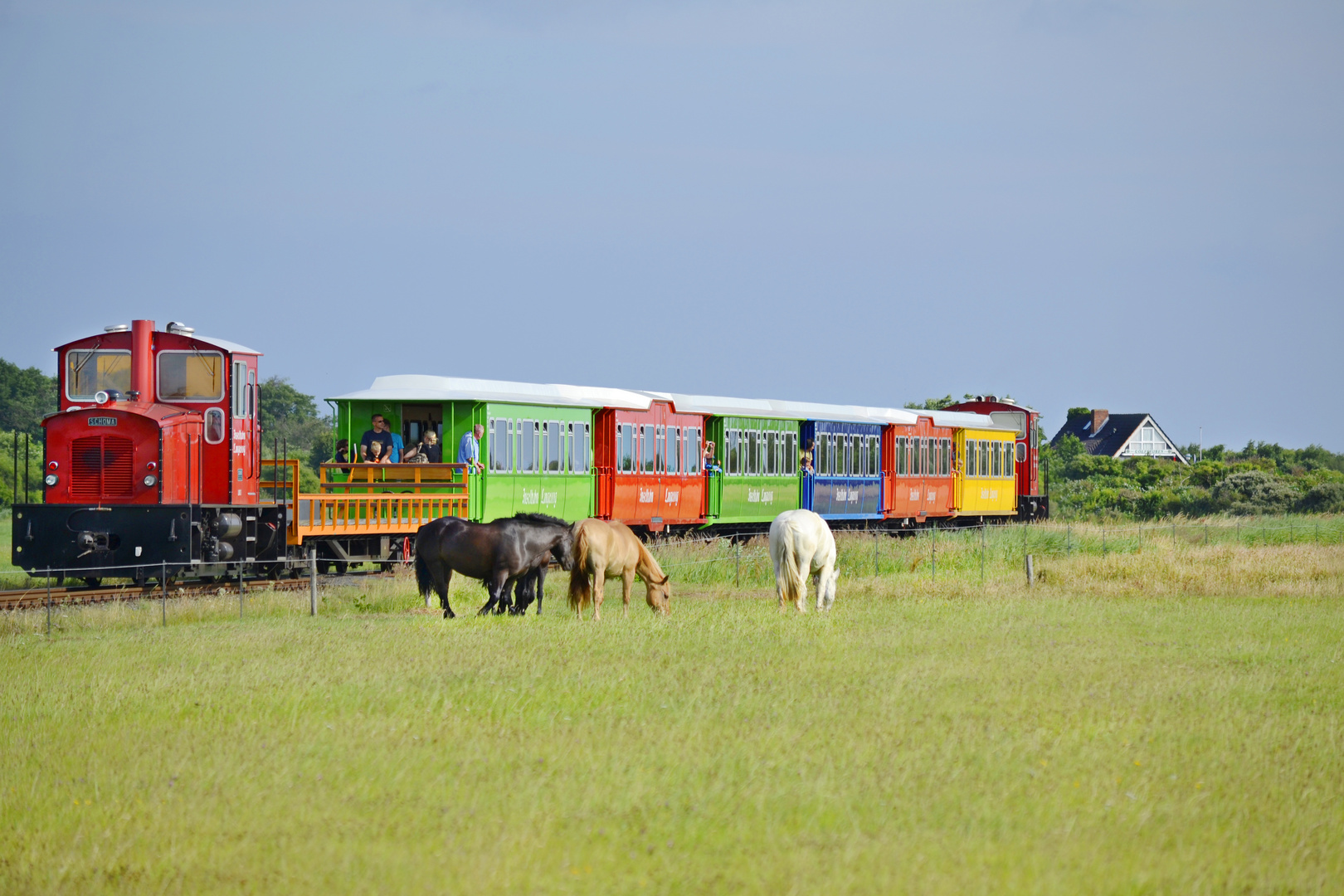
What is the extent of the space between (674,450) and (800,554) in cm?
1314

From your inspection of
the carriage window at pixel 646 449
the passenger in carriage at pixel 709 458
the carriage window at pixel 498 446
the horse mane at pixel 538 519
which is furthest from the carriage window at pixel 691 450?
the horse mane at pixel 538 519

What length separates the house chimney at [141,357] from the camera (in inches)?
842

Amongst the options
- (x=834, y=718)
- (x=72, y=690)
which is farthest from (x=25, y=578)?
(x=834, y=718)

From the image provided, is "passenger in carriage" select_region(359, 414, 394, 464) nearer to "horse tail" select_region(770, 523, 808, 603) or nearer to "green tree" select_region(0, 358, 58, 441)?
"horse tail" select_region(770, 523, 808, 603)

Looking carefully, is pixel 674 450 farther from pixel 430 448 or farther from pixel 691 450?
pixel 430 448

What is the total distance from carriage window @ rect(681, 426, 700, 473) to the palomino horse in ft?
45.3

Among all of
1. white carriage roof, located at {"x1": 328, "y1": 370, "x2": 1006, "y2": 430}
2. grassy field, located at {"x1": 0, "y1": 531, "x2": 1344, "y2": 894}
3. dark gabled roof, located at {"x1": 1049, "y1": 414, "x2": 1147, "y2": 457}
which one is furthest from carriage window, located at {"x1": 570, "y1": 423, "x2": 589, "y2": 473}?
dark gabled roof, located at {"x1": 1049, "y1": 414, "x2": 1147, "y2": 457}

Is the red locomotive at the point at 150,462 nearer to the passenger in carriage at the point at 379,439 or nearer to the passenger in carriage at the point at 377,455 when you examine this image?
the passenger in carriage at the point at 377,455

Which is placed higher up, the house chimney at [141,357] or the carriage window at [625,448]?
the house chimney at [141,357]

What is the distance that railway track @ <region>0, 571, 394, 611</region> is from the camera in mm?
18953

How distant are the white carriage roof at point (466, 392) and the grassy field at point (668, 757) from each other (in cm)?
817

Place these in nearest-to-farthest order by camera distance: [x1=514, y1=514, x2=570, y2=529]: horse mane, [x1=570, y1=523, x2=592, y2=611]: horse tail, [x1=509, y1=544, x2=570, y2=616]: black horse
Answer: [x1=570, y1=523, x2=592, y2=611]: horse tail → [x1=514, y1=514, x2=570, y2=529]: horse mane → [x1=509, y1=544, x2=570, y2=616]: black horse

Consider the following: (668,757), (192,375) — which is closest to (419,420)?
(192,375)

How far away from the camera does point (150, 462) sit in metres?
20.9
